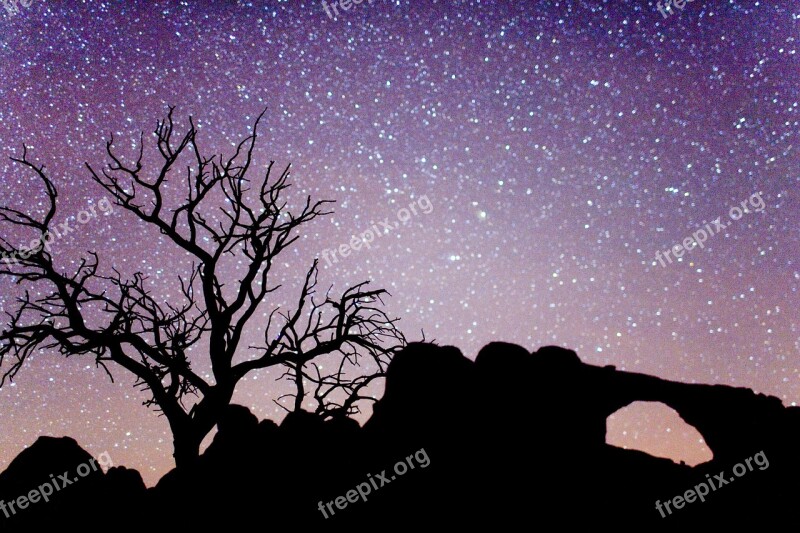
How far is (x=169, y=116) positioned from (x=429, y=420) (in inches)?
304

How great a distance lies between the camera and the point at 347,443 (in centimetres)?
855

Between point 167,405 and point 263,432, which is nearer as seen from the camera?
point 167,405

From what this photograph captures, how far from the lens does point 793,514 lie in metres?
7.39

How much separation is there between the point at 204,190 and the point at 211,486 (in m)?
5.48

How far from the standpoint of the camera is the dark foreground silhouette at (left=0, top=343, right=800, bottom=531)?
286 inches

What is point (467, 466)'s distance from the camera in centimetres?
762

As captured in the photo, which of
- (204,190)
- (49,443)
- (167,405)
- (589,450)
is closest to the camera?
(167,405)

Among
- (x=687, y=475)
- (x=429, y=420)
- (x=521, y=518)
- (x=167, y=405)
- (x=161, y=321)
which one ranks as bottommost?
(x=687, y=475)

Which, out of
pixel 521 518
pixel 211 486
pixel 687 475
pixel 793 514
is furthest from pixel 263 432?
pixel 793 514

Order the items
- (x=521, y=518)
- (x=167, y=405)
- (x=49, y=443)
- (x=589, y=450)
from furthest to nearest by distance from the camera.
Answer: (x=49, y=443) → (x=589, y=450) → (x=167, y=405) → (x=521, y=518)

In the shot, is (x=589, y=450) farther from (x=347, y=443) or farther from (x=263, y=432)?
(x=263, y=432)

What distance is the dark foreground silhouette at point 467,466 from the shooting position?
7.27 metres

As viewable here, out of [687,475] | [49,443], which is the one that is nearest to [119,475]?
[49,443]

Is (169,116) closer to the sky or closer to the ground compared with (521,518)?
closer to the sky
